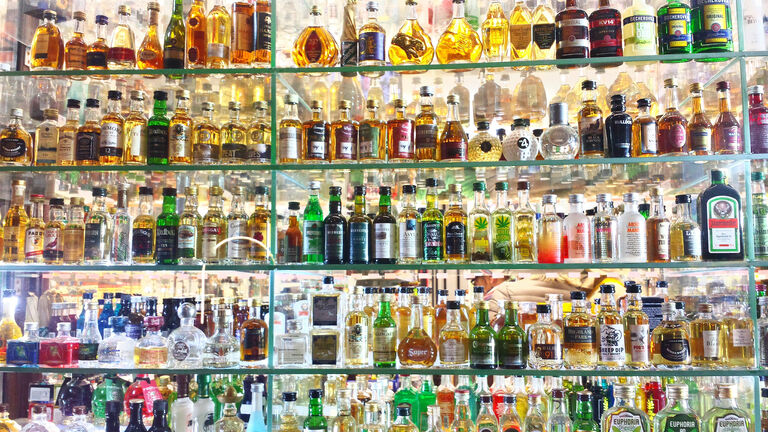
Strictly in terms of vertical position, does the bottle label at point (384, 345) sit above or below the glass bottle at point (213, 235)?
below

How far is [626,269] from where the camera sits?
8.28ft

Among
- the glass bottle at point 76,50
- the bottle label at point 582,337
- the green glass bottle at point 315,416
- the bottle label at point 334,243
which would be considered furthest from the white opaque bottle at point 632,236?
the glass bottle at point 76,50

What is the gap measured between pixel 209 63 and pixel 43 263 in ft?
3.67

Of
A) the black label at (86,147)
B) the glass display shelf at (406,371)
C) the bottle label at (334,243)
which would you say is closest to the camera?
the glass display shelf at (406,371)

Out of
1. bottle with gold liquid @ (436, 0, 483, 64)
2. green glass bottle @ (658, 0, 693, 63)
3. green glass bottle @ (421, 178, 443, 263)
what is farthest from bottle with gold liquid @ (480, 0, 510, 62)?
green glass bottle @ (421, 178, 443, 263)

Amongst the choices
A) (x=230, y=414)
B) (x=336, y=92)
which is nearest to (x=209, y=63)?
(x=336, y=92)

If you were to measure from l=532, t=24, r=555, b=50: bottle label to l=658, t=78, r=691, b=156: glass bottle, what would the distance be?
500mm

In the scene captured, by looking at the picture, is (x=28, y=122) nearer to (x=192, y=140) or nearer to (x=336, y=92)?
(x=192, y=140)

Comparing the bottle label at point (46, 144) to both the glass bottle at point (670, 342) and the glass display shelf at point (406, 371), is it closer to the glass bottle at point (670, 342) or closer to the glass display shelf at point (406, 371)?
the glass display shelf at point (406, 371)

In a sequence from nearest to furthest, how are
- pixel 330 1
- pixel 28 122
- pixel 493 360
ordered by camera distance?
pixel 493 360, pixel 28 122, pixel 330 1

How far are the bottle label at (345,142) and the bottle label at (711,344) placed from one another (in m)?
1.58

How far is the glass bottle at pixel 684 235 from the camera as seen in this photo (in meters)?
2.45

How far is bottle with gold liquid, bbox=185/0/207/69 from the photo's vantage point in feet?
8.98

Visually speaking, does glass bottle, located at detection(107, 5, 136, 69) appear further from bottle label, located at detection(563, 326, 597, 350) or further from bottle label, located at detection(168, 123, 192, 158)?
bottle label, located at detection(563, 326, 597, 350)
